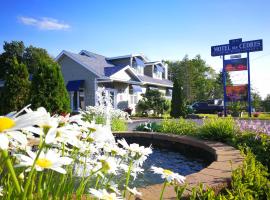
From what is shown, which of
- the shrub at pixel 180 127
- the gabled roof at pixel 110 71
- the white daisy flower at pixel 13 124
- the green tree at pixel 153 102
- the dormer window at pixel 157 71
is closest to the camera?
the white daisy flower at pixel 13 124

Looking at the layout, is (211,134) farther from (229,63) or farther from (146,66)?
(146,66)

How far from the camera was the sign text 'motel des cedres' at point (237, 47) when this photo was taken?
991 inches

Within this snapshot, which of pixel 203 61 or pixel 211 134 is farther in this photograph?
pixel 203 61

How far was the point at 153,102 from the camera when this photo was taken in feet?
95.8

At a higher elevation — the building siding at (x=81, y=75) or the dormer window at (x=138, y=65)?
the dormer window at (x=138, y=65)

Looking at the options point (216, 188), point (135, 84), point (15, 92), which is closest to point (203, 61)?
point (135, 84)

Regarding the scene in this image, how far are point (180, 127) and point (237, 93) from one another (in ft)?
56.2

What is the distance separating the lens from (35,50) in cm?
5072

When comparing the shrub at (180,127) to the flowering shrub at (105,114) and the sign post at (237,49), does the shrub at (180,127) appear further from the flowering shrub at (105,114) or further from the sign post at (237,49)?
the sign post at (237,49)

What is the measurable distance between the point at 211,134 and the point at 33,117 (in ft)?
26.5

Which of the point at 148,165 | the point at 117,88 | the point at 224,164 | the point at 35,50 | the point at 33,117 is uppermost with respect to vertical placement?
the point at 35,50

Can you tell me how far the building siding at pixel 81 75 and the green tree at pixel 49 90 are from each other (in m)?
13.6

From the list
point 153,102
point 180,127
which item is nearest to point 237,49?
point 153,102

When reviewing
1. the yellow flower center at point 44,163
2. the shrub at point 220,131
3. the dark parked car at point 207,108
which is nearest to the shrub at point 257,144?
the shrub at point 220,131
